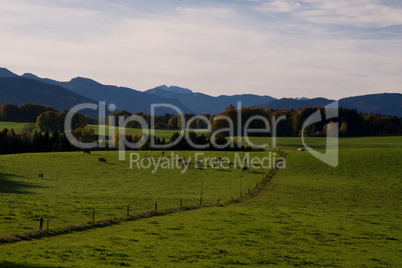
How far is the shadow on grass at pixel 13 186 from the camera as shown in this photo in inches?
1905

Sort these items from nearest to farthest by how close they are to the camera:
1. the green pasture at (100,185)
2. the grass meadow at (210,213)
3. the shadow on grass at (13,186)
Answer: the grass meadow at (210,213)
the green pasture at (100,185)
the shadow on grass at (13,186)

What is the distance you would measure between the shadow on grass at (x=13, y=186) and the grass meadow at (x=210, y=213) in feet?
0.43

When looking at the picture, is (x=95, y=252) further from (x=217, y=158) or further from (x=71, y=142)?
(x=71, y=142)

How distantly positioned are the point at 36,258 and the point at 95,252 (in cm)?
322

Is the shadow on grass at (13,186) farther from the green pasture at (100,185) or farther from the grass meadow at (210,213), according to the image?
the grass meadow at (210,213)

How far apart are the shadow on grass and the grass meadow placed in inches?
5.1

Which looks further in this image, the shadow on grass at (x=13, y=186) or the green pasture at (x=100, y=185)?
the shadow on grass at (x=13, y=186)

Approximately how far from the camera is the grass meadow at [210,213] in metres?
23.4

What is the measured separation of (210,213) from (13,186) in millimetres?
29007

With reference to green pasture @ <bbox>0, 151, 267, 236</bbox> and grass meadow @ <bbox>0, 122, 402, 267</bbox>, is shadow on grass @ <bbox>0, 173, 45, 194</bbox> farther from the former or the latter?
grass meadow @ <bbox>0, 122, 402, 267</bbox>

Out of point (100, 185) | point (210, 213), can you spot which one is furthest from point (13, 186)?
point (210, 213)

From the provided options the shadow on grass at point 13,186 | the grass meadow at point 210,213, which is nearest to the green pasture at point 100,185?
the shadow on grass at point 13,186

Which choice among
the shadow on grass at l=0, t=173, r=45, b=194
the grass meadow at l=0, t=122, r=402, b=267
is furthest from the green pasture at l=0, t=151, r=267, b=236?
the grass meadow at l=0, t=122, r=402, b=267


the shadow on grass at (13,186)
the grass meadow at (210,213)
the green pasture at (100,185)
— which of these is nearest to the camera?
the grass meadow at (210,213)
